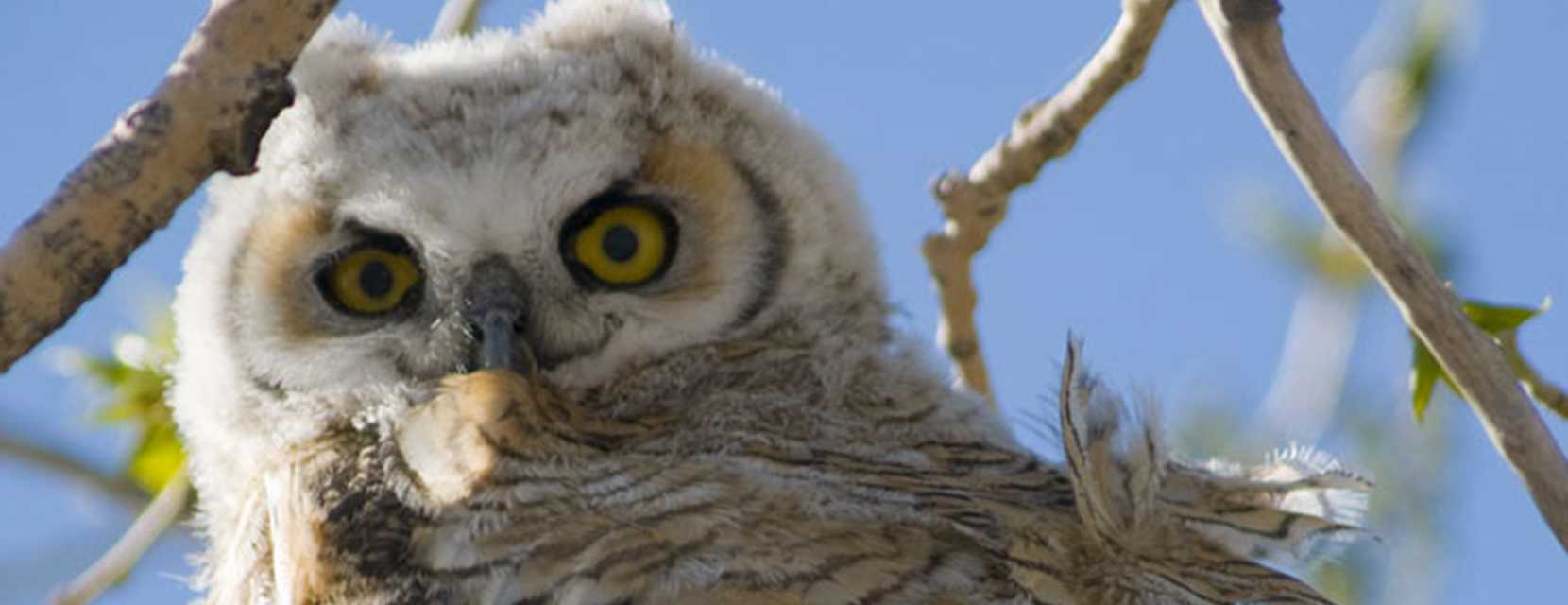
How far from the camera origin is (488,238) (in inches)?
123

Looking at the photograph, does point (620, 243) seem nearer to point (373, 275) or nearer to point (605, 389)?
point (605, 389)

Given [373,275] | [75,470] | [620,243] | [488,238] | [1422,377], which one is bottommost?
[75,470]

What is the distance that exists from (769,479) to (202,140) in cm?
83

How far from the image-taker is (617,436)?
281 cm

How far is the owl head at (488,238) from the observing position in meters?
3.12

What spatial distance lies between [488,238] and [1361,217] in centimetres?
130

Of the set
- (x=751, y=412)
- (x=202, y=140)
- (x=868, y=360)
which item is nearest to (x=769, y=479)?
(x=751, y=412)

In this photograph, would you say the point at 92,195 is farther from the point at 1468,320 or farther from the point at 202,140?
the point at 1468,320

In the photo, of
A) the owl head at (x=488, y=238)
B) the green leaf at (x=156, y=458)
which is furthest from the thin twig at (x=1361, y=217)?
the green leaf at (x=156, y=458)

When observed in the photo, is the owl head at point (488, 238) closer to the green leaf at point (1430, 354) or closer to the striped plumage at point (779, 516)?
the striped plumage at point (779, 516)

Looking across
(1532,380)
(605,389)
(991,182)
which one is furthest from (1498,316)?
(605,389)

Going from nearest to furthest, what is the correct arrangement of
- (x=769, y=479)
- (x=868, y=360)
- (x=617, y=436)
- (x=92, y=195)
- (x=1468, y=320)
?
(x=92, y=195), (x=1468, y=320), (x=769, y=479), (x=617, y=436), (x=868, y=360)

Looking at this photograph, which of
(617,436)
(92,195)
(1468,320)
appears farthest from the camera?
(617,436)

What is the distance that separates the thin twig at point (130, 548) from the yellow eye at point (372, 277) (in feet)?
1.43
